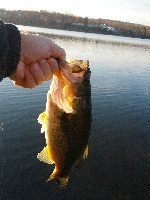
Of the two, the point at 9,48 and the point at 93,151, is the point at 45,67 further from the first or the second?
the point at 93,151

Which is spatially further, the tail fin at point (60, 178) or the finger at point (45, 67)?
the tail fin at point (60, 178)

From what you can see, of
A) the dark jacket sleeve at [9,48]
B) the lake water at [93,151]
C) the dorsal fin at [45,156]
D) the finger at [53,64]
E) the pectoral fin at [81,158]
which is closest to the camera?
the dark jacket sleeve at [9,48]

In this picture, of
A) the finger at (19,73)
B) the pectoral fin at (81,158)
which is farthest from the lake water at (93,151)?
the finger at (19,73)

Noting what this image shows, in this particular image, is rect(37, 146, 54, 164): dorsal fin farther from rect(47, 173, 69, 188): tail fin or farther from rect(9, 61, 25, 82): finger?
rect(9, 61, 25, 82): finger

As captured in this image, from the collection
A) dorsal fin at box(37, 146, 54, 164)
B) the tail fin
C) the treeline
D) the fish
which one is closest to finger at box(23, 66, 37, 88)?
the fish

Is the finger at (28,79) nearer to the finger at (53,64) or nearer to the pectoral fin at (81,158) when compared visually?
the finger at (53,64)

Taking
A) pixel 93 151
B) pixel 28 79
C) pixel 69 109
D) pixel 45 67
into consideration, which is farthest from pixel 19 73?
pixel 93 151

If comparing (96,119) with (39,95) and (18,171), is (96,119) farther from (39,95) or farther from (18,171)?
(18,171)
